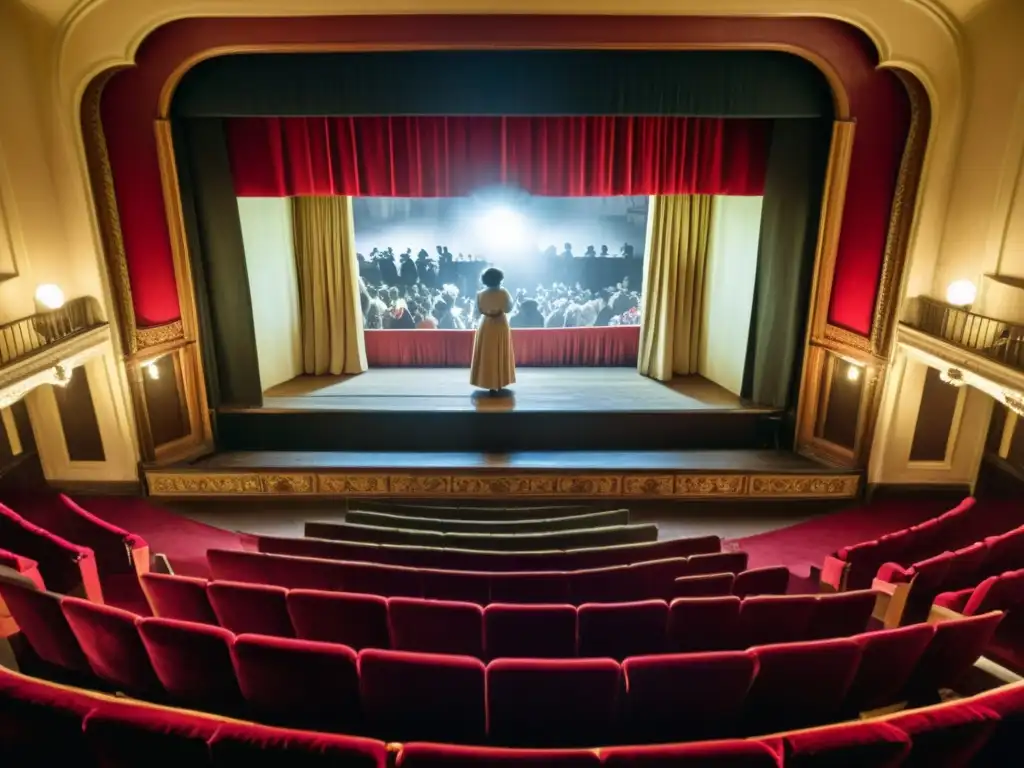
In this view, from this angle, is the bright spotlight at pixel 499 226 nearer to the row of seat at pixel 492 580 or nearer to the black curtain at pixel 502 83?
the black curtain at pixel 502 83

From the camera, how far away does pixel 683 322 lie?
8.21 meters

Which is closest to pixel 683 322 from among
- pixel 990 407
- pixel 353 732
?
pixel 990 407

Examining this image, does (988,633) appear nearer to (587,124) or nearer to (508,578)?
(508,578)

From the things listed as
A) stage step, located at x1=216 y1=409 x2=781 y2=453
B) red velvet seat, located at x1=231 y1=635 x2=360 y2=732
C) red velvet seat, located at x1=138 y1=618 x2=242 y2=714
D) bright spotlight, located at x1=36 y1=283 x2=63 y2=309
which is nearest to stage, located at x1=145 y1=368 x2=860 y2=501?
stage step, located at x1=216 y1=409 x2=781 y2=453

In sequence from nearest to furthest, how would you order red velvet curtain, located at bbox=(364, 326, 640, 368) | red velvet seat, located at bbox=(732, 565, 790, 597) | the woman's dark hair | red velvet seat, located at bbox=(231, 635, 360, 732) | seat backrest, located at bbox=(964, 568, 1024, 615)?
red velvet seat, located at bbox=(231, 635, 360, 732) < seat backrest, located at bbox=(964, 568, 1024, 615) < red velvet seat, located at bbox=(732, 565, 790, 597) < the woman's dark hair < red velvet curtain, located at bbox=(364, 326, 640, 368)

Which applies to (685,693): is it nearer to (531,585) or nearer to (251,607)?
(531,585)

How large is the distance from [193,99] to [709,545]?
215 inches

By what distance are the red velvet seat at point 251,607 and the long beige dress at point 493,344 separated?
3.89 meters

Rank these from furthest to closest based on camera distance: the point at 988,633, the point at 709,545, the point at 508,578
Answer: the point at 709,545 < the point at 508,578 < the point at 988,633

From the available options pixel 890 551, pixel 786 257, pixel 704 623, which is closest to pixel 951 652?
pixel 704 623

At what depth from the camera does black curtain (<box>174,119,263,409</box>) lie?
249 inches

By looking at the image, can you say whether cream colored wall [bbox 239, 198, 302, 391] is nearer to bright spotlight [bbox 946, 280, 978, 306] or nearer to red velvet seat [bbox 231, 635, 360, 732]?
red velvet seat [bbox 231, 635, 360, 732]

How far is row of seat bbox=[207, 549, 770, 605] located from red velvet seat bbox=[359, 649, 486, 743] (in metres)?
1.00

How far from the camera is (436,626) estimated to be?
3498mm
